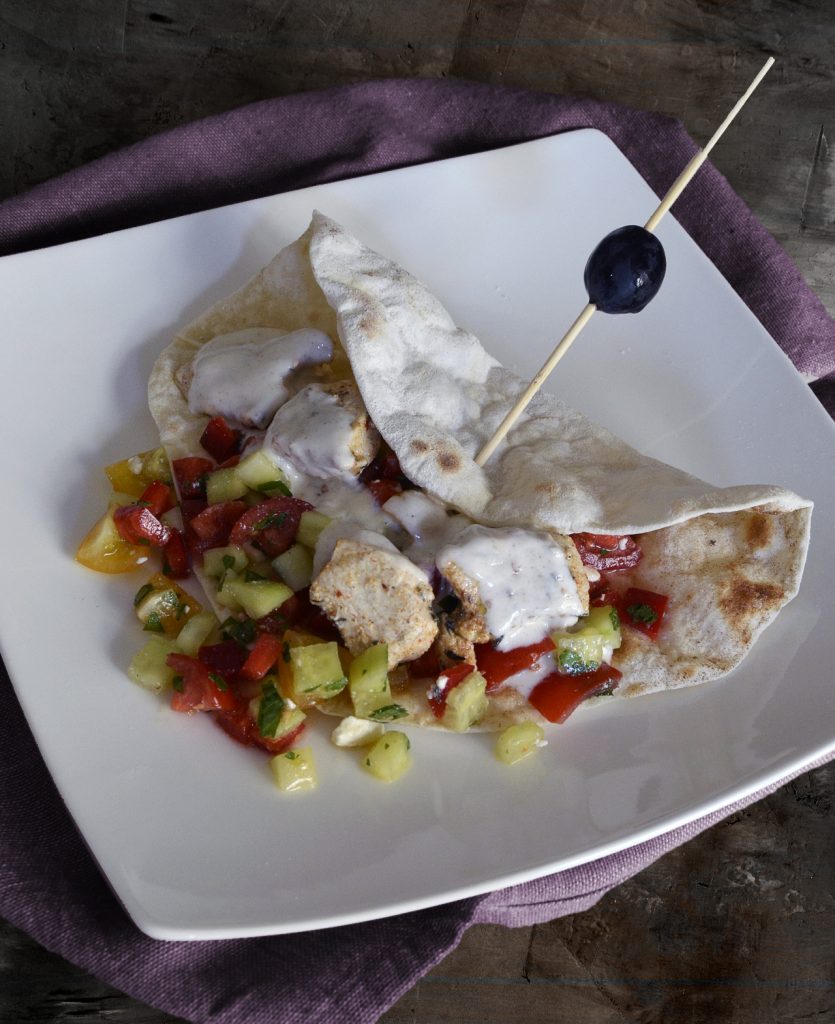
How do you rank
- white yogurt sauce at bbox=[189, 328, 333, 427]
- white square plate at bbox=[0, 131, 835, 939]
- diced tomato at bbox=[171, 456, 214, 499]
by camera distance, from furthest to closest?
white yogurt sauce at bbox=[189, 328, 333, 427]
diced tomato at bbox=[171, 456, 214, 499]
white square plate at bbox=[0, 131, 835, 939]

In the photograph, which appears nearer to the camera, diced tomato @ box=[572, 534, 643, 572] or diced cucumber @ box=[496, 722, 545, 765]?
diced cucumber @ box=[496, 722, 545, 765]

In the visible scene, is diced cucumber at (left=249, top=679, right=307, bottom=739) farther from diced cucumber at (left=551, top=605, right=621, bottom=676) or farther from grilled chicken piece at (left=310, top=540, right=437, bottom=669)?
diced cucumber at (left=551, top=605, right=621, bottom=676)

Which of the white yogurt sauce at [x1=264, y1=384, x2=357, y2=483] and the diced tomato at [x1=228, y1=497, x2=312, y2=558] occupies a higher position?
the white yogurt sauce at [x1=264, y1=384, x2=357, y2=483]

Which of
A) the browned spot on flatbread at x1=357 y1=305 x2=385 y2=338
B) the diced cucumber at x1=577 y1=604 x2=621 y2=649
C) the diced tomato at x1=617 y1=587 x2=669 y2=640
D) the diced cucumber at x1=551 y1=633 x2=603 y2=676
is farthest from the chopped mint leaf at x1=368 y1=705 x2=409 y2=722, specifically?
the browned spot on flatbread at x1=357 y1=305 x2=385 y2=338

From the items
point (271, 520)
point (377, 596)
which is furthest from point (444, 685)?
point (271, 520)

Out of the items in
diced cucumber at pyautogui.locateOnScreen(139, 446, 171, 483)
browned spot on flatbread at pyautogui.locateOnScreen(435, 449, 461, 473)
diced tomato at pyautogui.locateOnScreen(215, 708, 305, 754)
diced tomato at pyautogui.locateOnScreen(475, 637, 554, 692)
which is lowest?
diced tomato at pyautogui.locateOnScreen(215, 708, 305, 754)

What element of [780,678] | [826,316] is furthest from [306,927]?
[826,316]

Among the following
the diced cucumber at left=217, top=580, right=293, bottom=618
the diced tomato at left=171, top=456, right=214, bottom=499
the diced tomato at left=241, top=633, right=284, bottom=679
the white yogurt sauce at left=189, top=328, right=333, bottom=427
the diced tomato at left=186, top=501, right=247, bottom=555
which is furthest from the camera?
the white yogurt sauce at left=189, top=328, right=333, bottom=427
